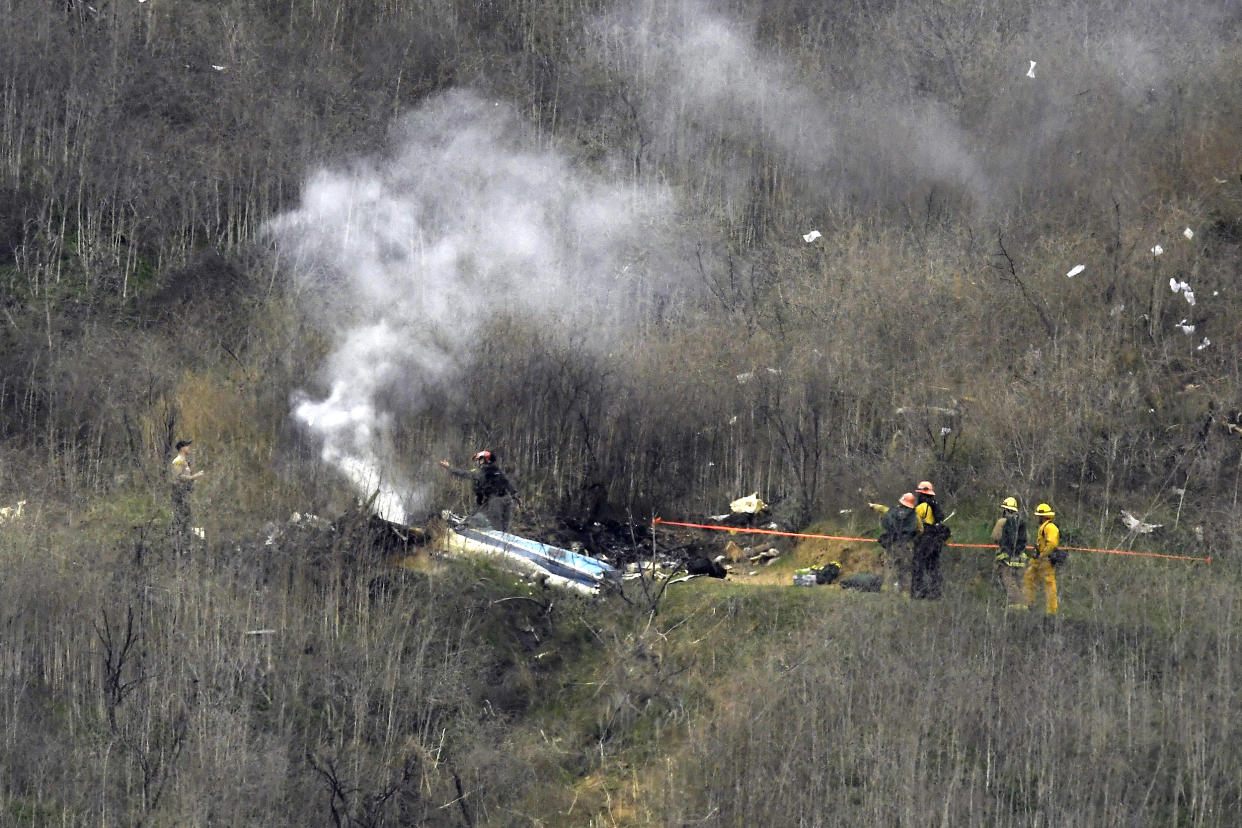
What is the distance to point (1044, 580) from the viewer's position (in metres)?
15.8

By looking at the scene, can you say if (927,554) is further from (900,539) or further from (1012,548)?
(1012,548)

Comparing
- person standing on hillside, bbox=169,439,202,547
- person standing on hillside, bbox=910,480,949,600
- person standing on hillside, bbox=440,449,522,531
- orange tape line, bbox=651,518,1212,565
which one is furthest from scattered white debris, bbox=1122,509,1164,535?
person standing on hillside, bbox=169,439,202,547

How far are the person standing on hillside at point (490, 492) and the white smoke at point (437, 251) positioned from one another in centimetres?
149

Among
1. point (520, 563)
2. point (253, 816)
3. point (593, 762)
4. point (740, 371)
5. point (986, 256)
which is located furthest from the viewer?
point (986, 256)

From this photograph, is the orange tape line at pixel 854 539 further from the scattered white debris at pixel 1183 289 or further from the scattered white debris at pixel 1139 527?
the scattered white debris at pixel 1183 289

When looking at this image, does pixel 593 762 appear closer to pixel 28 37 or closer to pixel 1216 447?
pixel 1216 447

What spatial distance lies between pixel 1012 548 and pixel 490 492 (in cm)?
523

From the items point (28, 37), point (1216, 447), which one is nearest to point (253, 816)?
point (1216, 447)

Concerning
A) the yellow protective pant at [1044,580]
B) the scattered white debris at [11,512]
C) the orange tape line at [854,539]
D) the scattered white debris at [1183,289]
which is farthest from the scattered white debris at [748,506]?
the scattered white debris at [11,512]

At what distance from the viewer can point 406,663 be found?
15.9 meters

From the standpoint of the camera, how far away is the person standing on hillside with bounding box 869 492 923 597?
52.0 ft

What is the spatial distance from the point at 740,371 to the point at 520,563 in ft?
15.3

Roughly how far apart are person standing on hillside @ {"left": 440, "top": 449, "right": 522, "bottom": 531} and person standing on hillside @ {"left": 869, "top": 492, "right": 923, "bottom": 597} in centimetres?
379

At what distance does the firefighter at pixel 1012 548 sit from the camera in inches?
616
